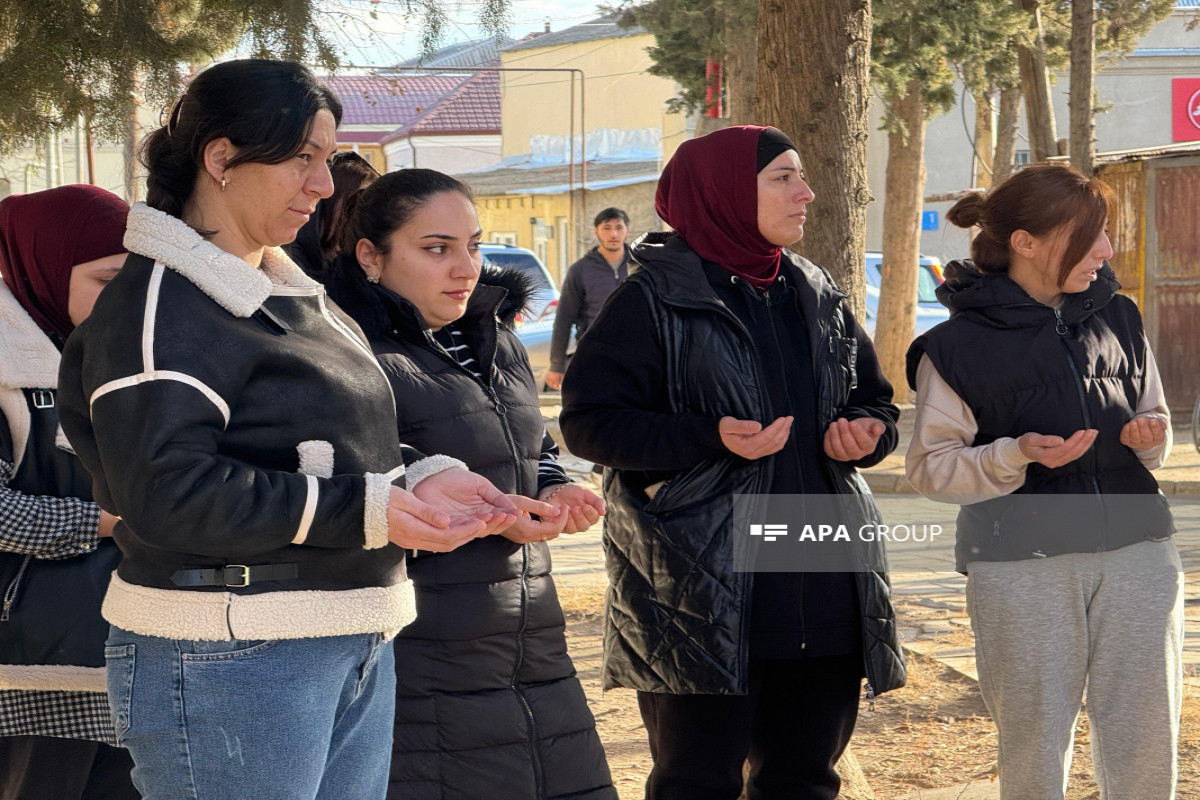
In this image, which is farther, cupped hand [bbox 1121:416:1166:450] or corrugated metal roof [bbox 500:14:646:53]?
corrugated metal roof [bbox 500:14:646:53]

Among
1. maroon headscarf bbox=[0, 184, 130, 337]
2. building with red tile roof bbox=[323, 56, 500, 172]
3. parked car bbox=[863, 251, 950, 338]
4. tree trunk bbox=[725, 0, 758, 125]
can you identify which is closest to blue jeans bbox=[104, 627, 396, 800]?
maroon headscarf bbox=[0, 184, 130, 337]

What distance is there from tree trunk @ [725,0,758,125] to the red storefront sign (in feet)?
83.3

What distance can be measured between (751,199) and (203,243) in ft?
5.19

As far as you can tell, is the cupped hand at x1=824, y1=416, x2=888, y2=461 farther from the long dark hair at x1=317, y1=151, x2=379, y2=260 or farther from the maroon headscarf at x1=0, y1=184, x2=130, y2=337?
the maroon headscarf at x1=0, y1=184, x2=130, y2=337

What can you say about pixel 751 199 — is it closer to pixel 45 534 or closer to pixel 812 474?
pixel 812 474

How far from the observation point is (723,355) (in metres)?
3.30

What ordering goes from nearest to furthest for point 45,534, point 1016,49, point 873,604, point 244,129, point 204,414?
point 204,414 < point 244,129 < point 45,534 < point 873,604 < point 1016,49

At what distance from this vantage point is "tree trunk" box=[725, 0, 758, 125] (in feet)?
39.3

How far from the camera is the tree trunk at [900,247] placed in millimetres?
15539

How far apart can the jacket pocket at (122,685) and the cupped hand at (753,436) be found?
1396mm

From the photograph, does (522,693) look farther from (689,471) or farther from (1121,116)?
(1121,116)

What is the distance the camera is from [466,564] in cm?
290

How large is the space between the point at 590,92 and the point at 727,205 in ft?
134

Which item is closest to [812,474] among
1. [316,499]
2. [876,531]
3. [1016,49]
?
[876,531]
